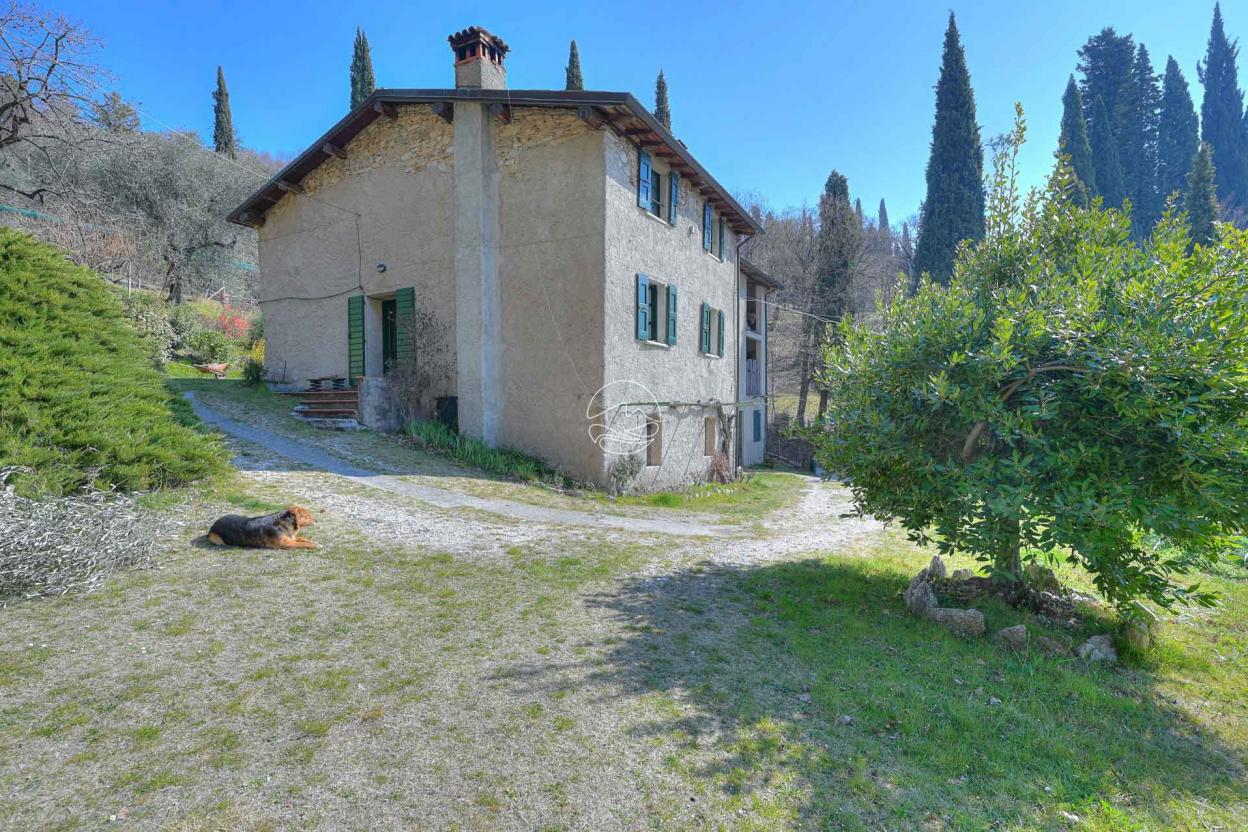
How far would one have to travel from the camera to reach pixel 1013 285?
19.0 feet

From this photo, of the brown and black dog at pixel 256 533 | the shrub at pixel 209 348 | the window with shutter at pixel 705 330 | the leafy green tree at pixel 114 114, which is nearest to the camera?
the brown and black dog at pixel 256 533

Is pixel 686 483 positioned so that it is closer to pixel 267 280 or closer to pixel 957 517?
pixel 957 517

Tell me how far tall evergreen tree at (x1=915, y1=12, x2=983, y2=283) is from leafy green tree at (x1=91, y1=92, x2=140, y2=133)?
3188 centimetres

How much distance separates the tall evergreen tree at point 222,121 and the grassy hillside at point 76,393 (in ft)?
99.2

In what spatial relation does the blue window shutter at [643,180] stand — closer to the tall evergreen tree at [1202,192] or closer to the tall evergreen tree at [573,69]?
the tall evergreen tree at [573,69]

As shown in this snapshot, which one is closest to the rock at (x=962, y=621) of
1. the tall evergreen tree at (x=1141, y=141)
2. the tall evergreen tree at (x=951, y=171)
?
the tall evergreen tree at (x=951, y=171)

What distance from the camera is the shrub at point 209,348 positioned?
19.0 m

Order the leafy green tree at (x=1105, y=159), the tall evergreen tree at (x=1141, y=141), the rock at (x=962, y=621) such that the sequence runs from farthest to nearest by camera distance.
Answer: the tall evergreen tree at (x=1141, y=141) → the leafy green tree at (x=1105, y=159) → the rock at (x=962, y=621)

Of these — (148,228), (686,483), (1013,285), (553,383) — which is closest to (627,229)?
(553,383)

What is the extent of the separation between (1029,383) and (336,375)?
538 inches

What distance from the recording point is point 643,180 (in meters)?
12.1

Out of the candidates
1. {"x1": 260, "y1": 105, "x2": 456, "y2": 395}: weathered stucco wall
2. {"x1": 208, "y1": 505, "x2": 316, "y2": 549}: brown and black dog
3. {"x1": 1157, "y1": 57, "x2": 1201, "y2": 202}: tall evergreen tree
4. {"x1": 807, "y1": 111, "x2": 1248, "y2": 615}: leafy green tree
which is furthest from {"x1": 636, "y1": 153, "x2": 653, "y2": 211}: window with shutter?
{"x1": 1157, "y1": 57, "x2": 1201, "y2": 202}: tall evergreen tree

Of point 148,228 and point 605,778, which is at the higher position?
point 148,228

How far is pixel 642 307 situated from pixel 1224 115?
219 ft
